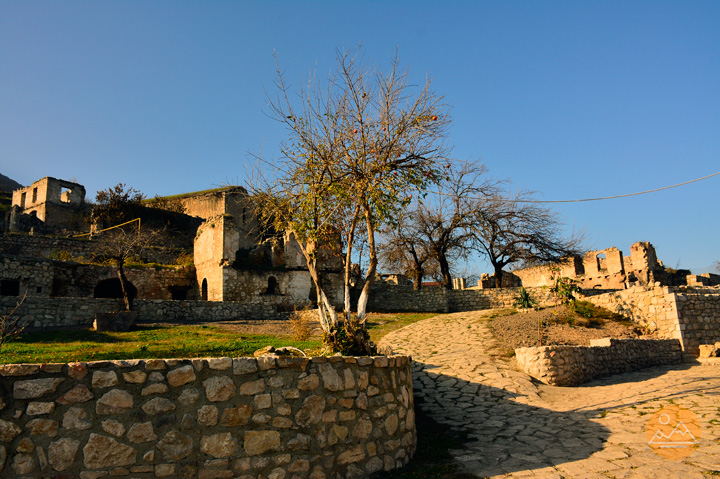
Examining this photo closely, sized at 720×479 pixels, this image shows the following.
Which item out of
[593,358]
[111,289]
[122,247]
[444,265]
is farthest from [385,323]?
[111,289]

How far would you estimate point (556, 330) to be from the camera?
14086mm

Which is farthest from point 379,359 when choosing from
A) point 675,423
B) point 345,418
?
point 675,423

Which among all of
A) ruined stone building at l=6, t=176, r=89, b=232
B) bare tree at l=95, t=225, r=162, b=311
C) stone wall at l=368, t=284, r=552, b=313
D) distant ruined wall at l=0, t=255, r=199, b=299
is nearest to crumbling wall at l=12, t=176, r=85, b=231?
ruined stone building at l=6, t=176, r=89, b=232

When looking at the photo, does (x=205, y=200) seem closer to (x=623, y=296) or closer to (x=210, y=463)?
(x=623, y=296)

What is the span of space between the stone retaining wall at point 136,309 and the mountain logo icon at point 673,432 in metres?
14.2

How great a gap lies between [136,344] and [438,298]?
16.5 m

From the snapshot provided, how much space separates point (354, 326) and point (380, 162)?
2912mm

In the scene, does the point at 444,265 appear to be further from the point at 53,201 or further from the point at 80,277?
the point at 53,201

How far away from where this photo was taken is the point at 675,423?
6.82 meters

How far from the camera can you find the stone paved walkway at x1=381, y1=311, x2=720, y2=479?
5297 mm

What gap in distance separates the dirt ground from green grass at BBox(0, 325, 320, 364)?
19.3ft

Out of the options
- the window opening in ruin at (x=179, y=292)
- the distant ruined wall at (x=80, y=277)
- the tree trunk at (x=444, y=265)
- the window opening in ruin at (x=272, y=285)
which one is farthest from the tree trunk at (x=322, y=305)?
the tree trunk at (x=444, y=265)

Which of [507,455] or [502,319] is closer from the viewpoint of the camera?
[507,455]

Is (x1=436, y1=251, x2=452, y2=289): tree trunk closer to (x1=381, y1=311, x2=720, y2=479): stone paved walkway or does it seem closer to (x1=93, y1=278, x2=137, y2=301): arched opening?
(x1=381, y1=311, x2=720, y2=479): stone paved walkway
